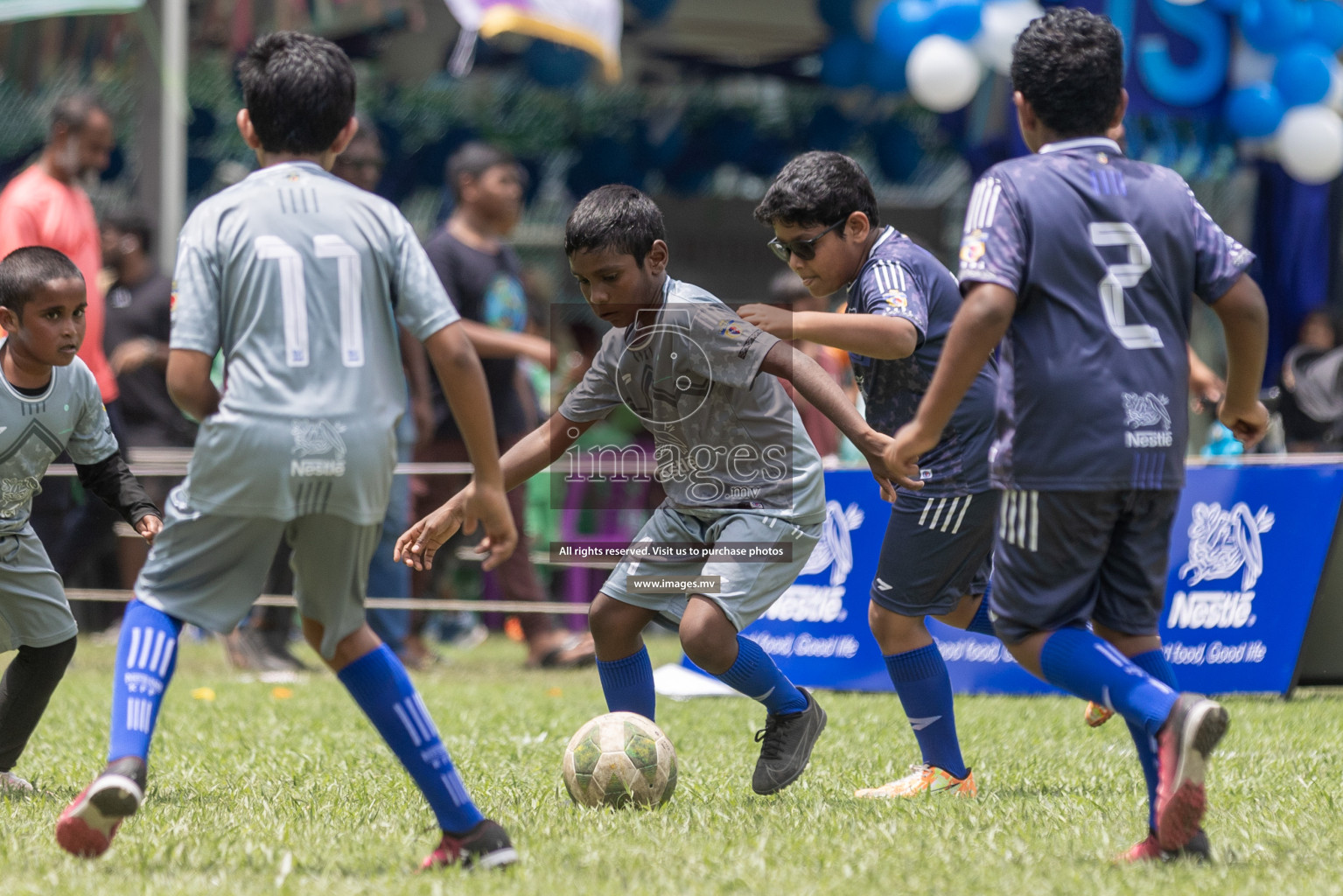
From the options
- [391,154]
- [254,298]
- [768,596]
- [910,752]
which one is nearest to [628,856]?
[768,596]

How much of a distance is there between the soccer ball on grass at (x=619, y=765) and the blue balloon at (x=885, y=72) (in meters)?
9.23

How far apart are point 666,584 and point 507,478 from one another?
535 mm

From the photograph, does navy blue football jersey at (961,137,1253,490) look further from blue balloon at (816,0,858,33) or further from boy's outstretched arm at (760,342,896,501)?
blue balloon at (816,0,858,33)

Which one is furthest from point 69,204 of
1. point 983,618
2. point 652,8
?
point 652,8

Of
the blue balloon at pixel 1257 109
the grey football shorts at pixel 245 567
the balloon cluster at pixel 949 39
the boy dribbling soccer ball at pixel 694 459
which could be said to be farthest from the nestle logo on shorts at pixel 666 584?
the blue balloon at pixel 1257 109

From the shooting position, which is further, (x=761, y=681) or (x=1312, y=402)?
(x=1312, y=402)

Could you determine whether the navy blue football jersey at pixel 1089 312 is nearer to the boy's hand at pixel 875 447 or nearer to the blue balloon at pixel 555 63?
the boy's hand at pixel 875 447

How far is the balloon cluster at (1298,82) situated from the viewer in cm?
1049

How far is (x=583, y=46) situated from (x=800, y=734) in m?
7.48

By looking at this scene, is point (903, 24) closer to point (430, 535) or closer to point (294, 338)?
point (430, 535)

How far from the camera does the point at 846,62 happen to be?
1356 cm

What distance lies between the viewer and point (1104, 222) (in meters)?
3.34

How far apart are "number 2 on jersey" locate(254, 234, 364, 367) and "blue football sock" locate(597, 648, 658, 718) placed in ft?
4.96

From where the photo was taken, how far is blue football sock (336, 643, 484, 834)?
10.6 feet
